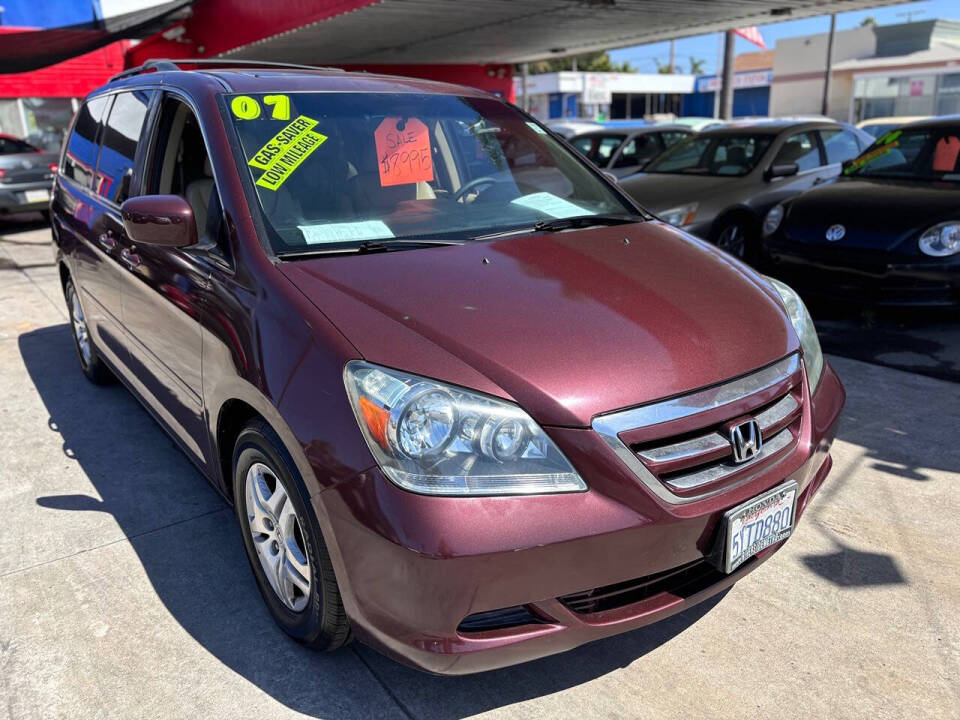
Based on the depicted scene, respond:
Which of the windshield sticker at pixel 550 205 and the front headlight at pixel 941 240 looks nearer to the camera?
the windshield sticker at pixel 550 205

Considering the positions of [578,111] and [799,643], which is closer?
[799,643]

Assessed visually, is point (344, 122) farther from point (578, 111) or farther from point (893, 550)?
point (578, 111)

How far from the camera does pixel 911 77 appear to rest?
36.8m

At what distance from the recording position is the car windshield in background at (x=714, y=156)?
8234 millimetres

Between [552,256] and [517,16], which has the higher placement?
[517,16]

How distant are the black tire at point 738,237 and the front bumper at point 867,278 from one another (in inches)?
44.1

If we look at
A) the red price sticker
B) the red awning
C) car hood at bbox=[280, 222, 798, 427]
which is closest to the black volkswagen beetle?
car hood at bbox=[280, 222, 798, 427]

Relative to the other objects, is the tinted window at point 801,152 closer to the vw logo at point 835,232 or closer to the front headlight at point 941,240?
the vw logo at point 835,232

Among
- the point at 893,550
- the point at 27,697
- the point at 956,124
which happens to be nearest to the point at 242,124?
the point at 27,697

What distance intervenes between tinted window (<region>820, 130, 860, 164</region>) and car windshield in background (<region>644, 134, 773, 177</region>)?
712 millimetres

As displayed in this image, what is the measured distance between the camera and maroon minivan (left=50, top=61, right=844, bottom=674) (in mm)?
2039

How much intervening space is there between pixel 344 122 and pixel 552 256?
1020mm

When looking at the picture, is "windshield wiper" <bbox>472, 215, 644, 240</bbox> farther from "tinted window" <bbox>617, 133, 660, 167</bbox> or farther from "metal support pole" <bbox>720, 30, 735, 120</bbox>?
"metal support pole" <bbox>720, 30, 735, 120</bbox>

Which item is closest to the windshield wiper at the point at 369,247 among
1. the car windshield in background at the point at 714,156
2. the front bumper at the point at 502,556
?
the front bumper at the point at 502,556
